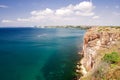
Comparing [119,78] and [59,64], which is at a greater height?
[119,78]

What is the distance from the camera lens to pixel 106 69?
906 inches

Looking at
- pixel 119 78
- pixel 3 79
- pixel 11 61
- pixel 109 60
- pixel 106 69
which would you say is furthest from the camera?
pixel 11 61

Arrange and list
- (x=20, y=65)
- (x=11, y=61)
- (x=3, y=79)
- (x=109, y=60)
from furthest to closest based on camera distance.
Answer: (x=11, y=61)
(x=20, y=65)
(x=3, y=79)
(x=109, y=60)

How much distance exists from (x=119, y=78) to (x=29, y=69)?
37.4m

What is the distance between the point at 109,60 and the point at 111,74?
3818 mm

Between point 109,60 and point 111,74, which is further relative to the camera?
point 109,60

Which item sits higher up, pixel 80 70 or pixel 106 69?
pixel 106 69

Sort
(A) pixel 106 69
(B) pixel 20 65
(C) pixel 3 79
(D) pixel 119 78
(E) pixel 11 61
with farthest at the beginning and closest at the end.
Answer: (E) pixel 11 61
(B) pixel 20 65
(C) pixel 3 79
(A) pixel 106 69
(D) pixel 119 78

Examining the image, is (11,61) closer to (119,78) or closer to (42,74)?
(42,74)

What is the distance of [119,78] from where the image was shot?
68.4 feet

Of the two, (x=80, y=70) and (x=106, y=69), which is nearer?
(x=106, y=69)

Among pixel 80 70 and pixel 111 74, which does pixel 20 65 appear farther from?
pixel 111 74

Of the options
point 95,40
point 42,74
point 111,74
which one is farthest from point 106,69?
point 95,40

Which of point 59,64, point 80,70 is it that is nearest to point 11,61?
point 59,64
